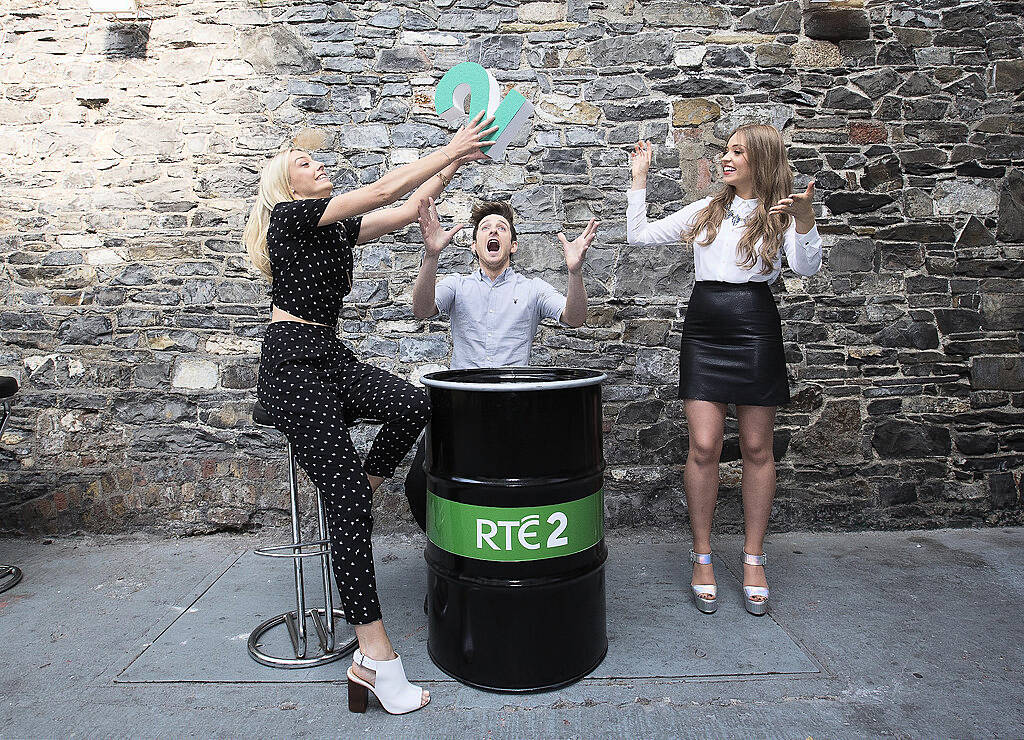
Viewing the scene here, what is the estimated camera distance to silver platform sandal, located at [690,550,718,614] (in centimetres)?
300

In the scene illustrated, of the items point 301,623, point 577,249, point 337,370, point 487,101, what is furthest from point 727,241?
point 301,623

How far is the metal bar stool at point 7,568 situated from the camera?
3.44 meters

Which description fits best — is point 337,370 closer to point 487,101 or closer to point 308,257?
point 308,257

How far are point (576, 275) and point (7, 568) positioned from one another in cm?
325

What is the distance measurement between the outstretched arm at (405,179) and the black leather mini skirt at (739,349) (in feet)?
3.98

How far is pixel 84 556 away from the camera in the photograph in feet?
12.6

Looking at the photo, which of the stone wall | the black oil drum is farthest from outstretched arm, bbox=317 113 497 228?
the stone wall

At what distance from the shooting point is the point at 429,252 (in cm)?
280

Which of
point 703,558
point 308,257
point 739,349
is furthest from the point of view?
A: point 703,558

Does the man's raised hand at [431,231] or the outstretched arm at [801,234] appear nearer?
the man's raised hand at [431,231]

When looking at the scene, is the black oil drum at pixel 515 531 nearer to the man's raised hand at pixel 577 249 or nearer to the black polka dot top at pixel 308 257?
the black polka dot top at pixel 308 257

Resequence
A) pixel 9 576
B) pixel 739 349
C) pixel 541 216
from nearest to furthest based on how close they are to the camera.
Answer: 1. pixel 739 349
2. pixel 9 576
3. pixel 541 216

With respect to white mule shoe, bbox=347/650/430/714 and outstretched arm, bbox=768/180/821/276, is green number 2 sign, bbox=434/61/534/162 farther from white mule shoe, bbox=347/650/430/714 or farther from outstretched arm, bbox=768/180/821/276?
white mule shoe, bbox=347/650/430/714

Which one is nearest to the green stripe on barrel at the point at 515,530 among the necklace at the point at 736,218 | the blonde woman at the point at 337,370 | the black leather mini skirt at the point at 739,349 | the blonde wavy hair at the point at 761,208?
the blonde woman at the point at 337,370
